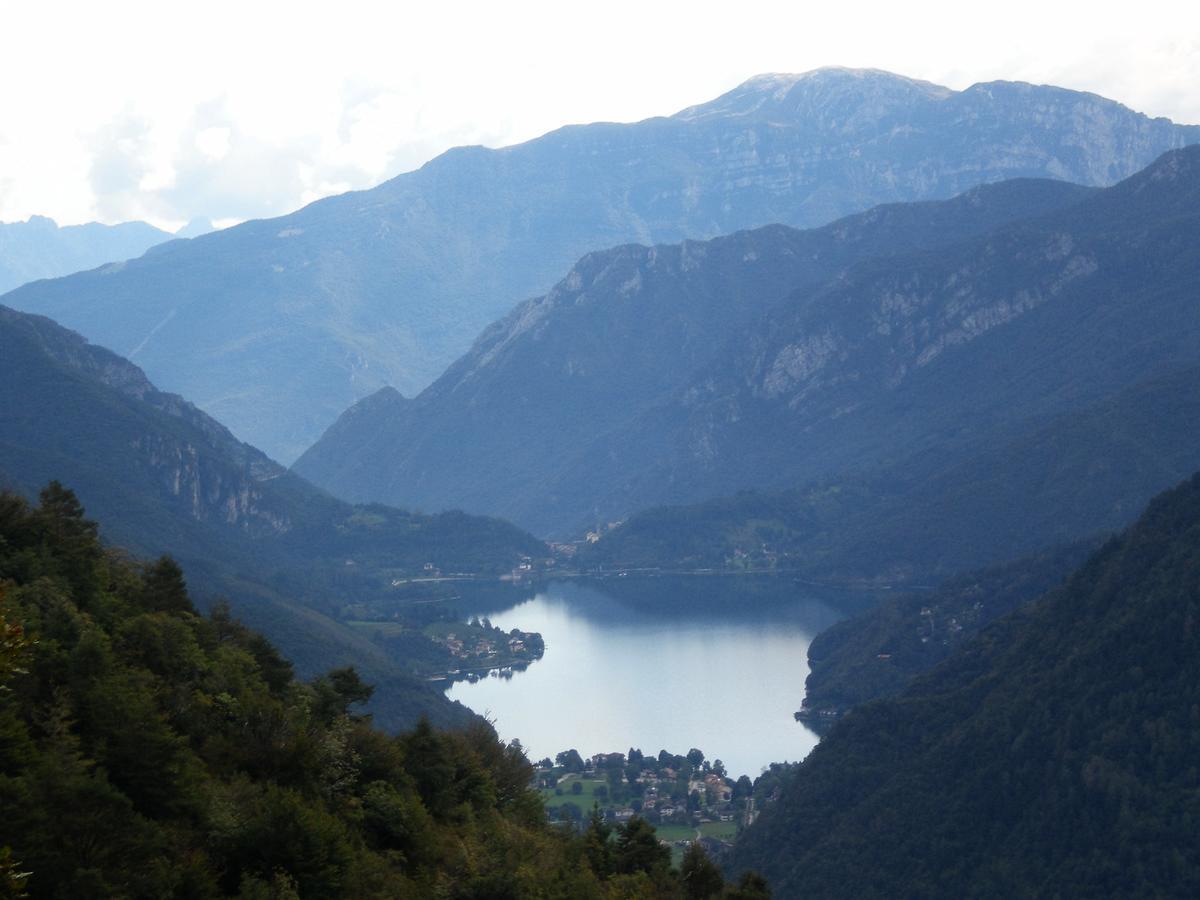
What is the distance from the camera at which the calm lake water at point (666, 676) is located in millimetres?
111562

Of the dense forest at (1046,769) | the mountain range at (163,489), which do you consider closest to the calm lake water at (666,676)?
the mountain range at (163,489)

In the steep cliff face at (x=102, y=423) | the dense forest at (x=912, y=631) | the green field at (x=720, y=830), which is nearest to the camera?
the green field at (x=720, y=830)

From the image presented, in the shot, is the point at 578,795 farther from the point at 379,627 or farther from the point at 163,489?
the point at 163,489

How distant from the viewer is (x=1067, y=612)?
3132 inches

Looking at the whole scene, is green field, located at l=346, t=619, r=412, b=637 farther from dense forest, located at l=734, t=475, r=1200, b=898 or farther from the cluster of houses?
dense forest, located at l=734, t=475, r=1200, b=898

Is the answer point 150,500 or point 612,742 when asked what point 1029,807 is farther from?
point 150,500

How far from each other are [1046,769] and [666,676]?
235 feet

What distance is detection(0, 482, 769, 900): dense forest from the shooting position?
20141 millimetres

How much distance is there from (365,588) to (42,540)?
6481 inches

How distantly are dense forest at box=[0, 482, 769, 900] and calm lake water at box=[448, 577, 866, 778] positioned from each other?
6716 cm

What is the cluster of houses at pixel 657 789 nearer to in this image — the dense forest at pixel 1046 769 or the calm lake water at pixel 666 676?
the calm lake water at pixel 666 676

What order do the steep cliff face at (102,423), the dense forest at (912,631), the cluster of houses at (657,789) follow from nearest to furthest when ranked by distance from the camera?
1. the cluster of houses at (657,789)
2. the dense forest at (912,631)
3. the steep cliff face at (102,423)

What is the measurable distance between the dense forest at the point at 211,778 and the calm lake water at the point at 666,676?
67.2 m

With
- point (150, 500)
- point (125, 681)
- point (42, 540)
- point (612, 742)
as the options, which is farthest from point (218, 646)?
point (150, 500)
